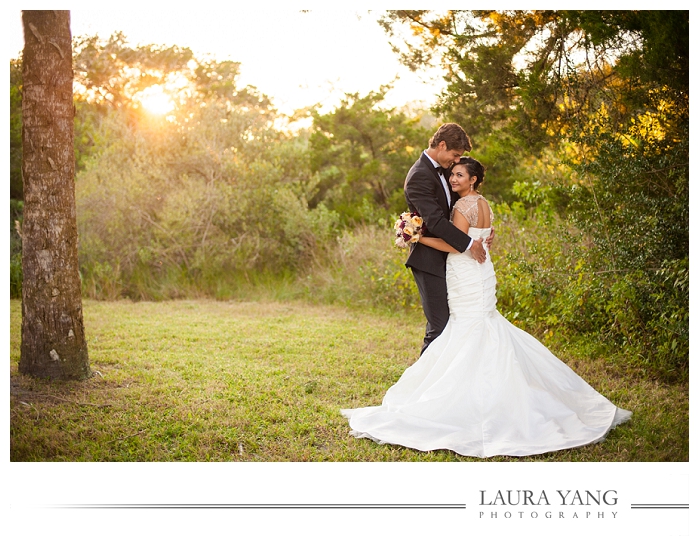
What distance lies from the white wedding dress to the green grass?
103mm

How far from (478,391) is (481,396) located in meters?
0.04

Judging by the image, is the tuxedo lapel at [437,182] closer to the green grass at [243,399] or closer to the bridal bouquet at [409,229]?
the bridal bouquet at [409,229]

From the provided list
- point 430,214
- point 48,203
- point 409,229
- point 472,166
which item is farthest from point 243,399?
point 472,166

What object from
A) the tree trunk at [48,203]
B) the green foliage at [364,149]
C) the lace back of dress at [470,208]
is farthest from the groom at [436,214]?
the green foliage at [364,149]

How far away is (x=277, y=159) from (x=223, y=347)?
19.8ft

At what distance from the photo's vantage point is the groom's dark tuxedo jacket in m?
4.24

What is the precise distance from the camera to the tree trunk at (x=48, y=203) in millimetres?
4766

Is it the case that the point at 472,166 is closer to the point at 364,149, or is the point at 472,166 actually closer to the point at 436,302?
the point at 436,302

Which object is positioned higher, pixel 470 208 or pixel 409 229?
pixel 470 208

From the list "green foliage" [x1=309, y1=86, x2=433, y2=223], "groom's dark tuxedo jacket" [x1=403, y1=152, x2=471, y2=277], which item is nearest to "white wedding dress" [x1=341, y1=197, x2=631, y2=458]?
"groom's dark tuxedo jacket" [x1=403, y1=152, x2=471, y2=277]

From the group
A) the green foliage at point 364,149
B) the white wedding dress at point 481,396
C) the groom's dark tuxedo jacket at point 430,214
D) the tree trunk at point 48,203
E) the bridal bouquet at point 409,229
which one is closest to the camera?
the white wedding dress at point 481,396

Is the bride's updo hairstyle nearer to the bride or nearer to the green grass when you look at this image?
the bride

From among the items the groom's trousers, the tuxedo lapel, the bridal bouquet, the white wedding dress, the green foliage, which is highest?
the green foliage

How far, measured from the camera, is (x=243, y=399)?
15.8ft
